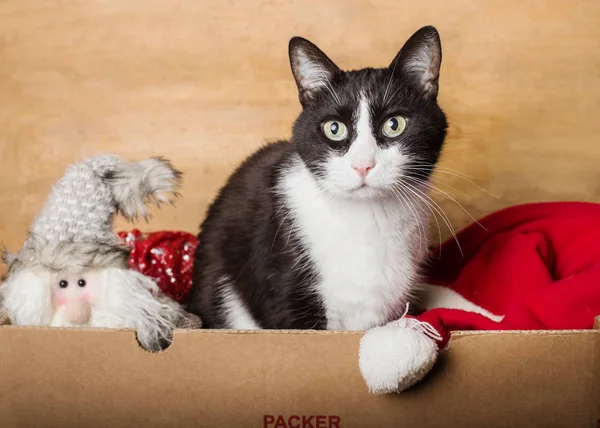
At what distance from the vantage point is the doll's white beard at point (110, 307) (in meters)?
0.97

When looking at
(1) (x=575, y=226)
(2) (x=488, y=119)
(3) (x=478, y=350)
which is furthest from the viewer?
(2) (x=488, y=119)

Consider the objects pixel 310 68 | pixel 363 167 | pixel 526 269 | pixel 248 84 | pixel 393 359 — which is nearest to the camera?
pixel 393 359

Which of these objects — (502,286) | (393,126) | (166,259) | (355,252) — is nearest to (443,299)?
(502,286)

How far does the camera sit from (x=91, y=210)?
1019mm

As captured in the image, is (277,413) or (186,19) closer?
(277,413)

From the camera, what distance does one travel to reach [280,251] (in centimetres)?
108

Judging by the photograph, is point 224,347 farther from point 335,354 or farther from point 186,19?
point 186,19

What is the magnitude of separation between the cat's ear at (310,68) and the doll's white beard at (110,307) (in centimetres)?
38

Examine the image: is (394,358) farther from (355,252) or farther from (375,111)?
(375,111)

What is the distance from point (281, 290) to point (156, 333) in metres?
0.19

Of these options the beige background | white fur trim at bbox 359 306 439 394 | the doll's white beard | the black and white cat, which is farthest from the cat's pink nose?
the beige background

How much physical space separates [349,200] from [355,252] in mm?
76

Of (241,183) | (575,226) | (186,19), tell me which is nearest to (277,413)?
(241,183)

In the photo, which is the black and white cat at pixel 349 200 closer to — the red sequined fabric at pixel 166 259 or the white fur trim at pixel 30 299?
the red sequined fabric at pixel 166 259
